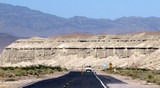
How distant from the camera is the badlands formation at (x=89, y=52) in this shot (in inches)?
4732

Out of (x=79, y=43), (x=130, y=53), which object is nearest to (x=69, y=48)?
(x=79, y=43)

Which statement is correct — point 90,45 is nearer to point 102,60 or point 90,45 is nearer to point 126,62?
point 102,60

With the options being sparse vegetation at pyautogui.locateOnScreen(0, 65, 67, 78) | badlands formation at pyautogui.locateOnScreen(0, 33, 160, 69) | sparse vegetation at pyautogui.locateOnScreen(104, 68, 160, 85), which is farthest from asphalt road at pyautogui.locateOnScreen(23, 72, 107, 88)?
badlands formation at pyautogui.locateOnScreen(0, 33, 160, 69)

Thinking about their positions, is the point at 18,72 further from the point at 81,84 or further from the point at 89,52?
the point at 89,52

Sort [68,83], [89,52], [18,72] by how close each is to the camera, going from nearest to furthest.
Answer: [68,83] < [18,72] < [89,52]

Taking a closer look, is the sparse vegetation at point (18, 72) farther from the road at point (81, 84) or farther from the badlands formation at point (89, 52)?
the badlands formation at point (89, 52)

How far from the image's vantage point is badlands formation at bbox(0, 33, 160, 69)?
120188 millimetres

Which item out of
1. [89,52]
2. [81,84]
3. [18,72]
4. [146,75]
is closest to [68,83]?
[81,84]

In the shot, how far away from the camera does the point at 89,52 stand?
135 metres

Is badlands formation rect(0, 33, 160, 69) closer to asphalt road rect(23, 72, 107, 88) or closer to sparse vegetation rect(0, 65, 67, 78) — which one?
sparse vegetation rect(0, 65, 67, 78)

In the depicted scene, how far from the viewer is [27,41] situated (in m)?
154

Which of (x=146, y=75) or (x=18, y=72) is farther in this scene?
(x=18, y=72)

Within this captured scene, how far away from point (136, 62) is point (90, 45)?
944 inches

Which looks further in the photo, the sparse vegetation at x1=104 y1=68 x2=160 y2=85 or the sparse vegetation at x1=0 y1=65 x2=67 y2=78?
the sparse vegetation at x1=0 y1=65 x2=67 y2=78
